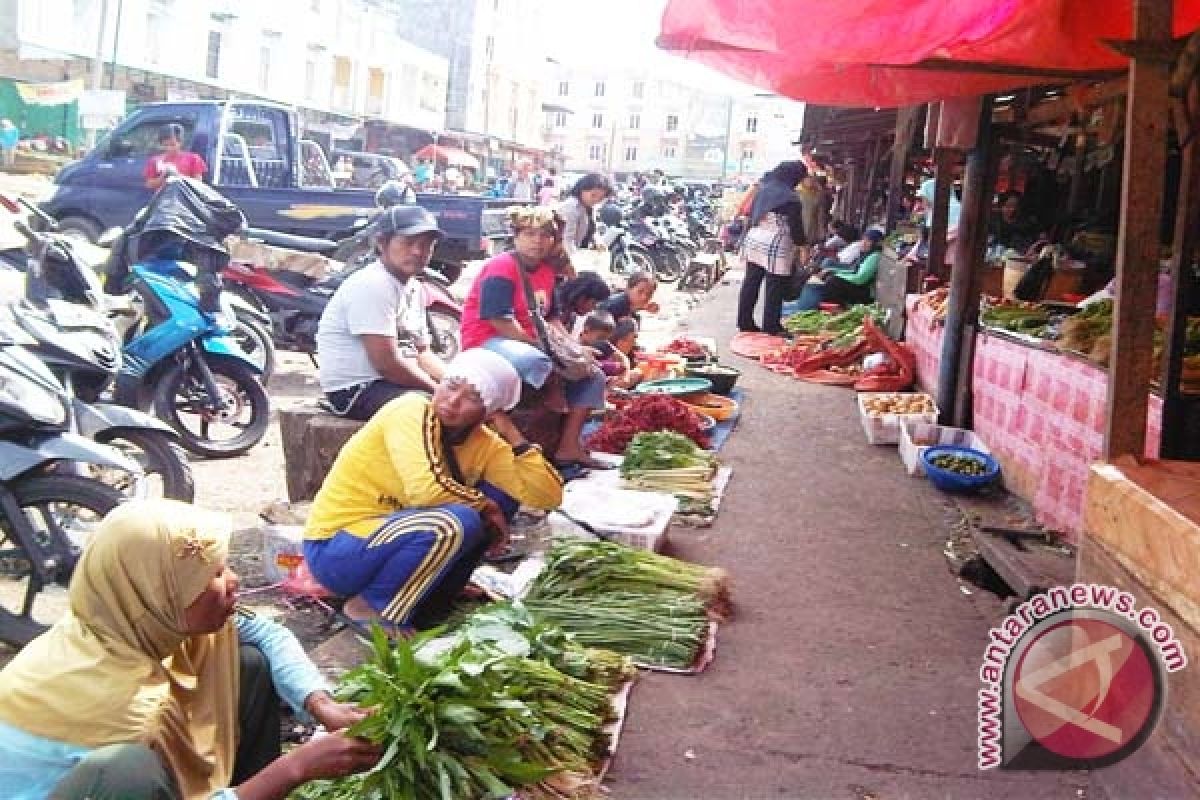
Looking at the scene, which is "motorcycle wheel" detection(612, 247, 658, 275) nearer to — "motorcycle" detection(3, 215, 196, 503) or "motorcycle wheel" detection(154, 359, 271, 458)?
"motorcycle wheel" detection(154, 359, 271, 458)

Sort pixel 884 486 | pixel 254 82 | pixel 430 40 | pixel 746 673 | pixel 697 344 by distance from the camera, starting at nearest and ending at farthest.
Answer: pixel 746 673, pixel 884 486, pixel 697 344, pixel 254 82, pixel 430 40

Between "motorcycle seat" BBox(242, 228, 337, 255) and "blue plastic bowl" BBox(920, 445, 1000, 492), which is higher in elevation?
"motorcycle seat" BBox(242, 228, 337, 255)

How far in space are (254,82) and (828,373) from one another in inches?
1150

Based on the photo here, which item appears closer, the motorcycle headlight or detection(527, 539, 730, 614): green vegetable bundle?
the motorcycle headlight

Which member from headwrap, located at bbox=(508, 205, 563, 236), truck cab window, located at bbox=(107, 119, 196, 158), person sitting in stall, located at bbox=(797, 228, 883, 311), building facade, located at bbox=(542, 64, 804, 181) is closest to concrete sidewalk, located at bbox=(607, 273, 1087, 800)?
headwrap, located at bbox=(508, 205, 563, 236)

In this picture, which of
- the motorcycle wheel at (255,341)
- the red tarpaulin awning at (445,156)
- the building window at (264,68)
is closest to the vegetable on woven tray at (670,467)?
the motorcycle wheel at (255,341)

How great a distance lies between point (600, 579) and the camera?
13.2 ft

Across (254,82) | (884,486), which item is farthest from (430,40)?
(884,486)

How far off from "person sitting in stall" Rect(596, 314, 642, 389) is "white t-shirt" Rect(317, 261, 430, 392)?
2724 mm

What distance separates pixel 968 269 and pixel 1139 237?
4.15 meters

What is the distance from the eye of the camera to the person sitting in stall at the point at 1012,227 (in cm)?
1064

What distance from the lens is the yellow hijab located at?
80.6 inches

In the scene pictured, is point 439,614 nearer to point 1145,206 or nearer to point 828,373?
point 1145,206

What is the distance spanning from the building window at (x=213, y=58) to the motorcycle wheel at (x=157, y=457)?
30506 millimetres
